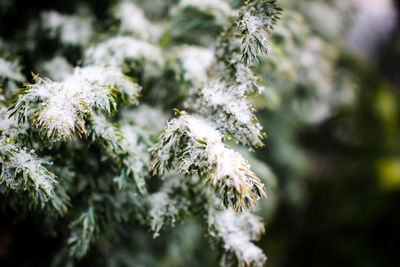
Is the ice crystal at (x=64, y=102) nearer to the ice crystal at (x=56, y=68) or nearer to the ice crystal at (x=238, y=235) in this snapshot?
the ice crystal at (x=56, y=68)

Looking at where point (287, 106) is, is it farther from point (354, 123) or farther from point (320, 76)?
point (354, 123)

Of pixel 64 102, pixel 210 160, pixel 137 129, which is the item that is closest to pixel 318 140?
pixel 137 129

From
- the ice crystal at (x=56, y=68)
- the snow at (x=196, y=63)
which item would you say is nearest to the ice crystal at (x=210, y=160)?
the snow at (x=196, y=63)

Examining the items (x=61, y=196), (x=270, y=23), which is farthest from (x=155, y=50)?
(x=61, y=196)

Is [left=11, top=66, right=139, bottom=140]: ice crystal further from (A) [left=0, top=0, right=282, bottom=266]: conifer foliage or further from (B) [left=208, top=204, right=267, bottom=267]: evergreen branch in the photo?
(B) [left=208, top=204, right=267, bottom=267]: evergreen branch

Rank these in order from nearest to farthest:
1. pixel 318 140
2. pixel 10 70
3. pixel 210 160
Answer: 1. pixel 210 160
2. pixel 10 70
3. pixel 318 140

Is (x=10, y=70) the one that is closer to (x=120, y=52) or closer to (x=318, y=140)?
(x=120, y=52)

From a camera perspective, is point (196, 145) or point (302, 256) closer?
point (196, 145)

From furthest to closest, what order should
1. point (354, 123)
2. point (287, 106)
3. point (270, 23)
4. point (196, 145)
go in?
point (354, 123) < point (287, 106) < point (270, 23) < point (196, 145)

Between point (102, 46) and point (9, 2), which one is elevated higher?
point (9, 2)
